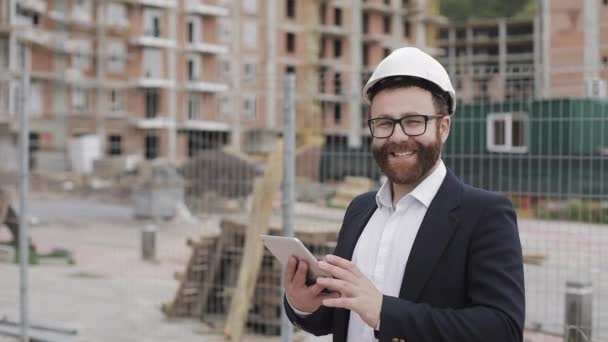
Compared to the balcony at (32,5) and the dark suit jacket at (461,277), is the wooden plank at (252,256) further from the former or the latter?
the balcony at (32,5)

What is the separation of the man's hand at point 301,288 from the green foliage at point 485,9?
250ft

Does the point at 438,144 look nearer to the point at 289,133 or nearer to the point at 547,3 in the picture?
the point at 289,133

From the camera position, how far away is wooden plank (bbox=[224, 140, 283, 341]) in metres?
6.91

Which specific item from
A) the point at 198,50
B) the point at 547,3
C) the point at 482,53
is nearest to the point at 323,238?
the point at 547,3

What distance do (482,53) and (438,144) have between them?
8066 cm

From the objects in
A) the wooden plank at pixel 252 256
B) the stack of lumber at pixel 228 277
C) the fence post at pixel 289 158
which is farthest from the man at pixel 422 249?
the stack of lumber at pixel 228 277

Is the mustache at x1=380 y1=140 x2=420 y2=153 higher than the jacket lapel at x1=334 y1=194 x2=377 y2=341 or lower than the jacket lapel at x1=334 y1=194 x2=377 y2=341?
higher

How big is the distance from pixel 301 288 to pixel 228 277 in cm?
592

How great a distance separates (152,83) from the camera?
50719 millimetres

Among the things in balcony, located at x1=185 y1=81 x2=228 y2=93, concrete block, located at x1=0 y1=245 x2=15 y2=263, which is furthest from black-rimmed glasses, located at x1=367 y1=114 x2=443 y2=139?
balcony, located at x1=185 y1=81 x2=228 y2=93

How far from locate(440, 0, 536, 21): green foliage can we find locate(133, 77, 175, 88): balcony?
37.2 metres

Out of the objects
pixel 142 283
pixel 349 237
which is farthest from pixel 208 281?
pixel 349 237

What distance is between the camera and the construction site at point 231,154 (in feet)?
21.3

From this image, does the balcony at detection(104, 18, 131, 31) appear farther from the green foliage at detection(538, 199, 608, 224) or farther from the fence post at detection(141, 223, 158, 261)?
the green foliage at detection(538, 199, 608, 224)
